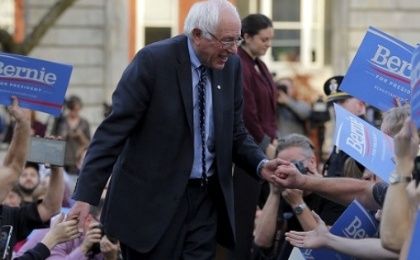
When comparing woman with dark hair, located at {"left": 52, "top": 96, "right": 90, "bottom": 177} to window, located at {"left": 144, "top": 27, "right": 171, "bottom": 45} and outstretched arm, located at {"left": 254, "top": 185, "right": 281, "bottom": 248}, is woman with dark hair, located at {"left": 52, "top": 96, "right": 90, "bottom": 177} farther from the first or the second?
outstretched arm, located at {"left": 254, "top": 185, "right": 281, "bottom": 248}

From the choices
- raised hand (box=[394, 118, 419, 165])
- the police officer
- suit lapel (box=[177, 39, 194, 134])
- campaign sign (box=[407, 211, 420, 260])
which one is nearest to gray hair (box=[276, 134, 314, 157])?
the police officer

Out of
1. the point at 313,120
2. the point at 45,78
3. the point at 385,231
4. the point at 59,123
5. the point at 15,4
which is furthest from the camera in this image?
the point at 15,4

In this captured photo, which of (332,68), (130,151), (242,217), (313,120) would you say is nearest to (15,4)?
(332,68)

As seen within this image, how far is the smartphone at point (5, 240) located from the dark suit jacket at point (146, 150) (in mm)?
909

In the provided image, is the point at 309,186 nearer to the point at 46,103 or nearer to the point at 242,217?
the point at 46,103

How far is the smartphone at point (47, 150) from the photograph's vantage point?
7.78m

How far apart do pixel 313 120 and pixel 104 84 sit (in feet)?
30.1

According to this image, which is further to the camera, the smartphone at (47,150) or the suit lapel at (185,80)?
the smartphone at (47,150)

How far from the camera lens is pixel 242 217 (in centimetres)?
911

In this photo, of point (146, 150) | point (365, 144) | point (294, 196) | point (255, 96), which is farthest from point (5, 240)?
point (255, 96)

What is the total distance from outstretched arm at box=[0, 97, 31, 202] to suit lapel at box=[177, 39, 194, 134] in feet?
2.95

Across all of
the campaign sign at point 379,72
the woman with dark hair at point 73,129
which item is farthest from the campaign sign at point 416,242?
the woman with dark hair at point 73,129

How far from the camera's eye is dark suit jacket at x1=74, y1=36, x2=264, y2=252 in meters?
6.72

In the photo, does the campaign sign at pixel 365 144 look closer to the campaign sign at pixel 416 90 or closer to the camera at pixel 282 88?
the campaign sign at pixel 416 90
